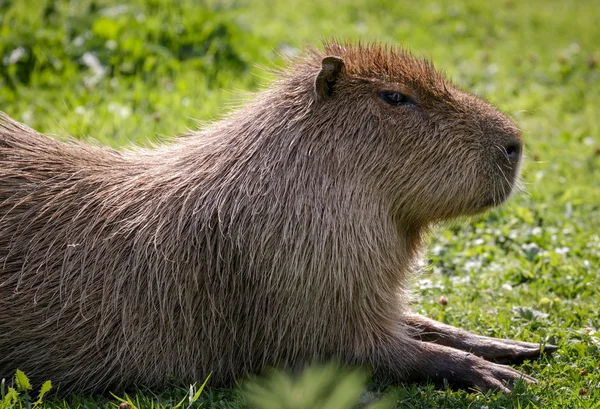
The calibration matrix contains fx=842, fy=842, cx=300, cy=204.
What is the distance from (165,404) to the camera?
319 cm

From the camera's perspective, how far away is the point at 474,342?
372 centimetres

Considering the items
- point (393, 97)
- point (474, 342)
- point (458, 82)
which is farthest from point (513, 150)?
point (458, 82)

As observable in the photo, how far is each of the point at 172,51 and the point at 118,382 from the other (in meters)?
4.25

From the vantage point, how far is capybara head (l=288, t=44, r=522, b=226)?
3.46 metres

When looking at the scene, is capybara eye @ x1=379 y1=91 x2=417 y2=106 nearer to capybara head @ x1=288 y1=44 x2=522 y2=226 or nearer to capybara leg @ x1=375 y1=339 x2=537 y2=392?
capybara head @ x1=288 y1=44 x2=522 y2=226

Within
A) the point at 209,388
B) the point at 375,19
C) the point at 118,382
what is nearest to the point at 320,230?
the point at 209,388

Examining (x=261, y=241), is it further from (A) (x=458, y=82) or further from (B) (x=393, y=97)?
(A) (x=458, y=82)

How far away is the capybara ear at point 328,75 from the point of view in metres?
3.42

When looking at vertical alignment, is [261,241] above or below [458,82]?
below

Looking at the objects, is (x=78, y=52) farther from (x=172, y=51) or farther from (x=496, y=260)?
(x=496, y=260)

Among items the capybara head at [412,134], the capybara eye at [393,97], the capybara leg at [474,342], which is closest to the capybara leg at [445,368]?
the capybara leg at [474,342]

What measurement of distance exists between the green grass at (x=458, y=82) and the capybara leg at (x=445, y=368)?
0.07 meters

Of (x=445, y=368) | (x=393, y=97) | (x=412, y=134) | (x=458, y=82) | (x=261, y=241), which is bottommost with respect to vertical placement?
(x=445, y=368)

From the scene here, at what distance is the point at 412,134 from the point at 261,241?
781mm
